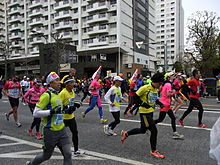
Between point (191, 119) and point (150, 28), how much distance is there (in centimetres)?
5520

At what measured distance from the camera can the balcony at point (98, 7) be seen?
138ft

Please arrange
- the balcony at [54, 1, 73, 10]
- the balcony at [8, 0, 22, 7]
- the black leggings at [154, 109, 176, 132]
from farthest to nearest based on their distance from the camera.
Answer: the balcony at [8, 0, 22, 7], the balcony at [54, 1, 73, 10], the black leggings at [154, 109, 176, 132]

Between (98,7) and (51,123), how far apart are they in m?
42.9

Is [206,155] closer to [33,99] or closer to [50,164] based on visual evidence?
[50,164]

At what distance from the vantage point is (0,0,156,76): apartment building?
4162cm

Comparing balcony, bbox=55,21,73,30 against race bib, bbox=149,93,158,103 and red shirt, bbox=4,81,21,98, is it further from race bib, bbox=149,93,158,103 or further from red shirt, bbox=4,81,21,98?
race bib, bbox=149,93,158,103

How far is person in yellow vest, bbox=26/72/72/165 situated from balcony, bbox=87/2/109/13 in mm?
41602

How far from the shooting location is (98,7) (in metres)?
42.9

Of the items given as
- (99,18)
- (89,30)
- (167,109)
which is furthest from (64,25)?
(167,109)

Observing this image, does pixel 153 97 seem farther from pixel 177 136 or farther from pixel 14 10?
pixel 14 10

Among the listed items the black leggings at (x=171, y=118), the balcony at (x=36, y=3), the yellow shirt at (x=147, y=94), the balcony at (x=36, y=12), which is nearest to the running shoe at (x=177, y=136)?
the black leggings at (x=171, y=118)

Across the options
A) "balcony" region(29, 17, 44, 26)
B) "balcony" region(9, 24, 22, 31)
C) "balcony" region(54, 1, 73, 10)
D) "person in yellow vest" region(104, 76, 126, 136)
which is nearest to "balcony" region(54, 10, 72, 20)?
"balcony" region(54, 1, 73, 10)

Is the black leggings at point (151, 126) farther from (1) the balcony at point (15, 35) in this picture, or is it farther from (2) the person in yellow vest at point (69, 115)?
(1) the balcony at point (15, 35)

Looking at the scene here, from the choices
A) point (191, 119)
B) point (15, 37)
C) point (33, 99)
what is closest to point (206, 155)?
point (191, 119)
